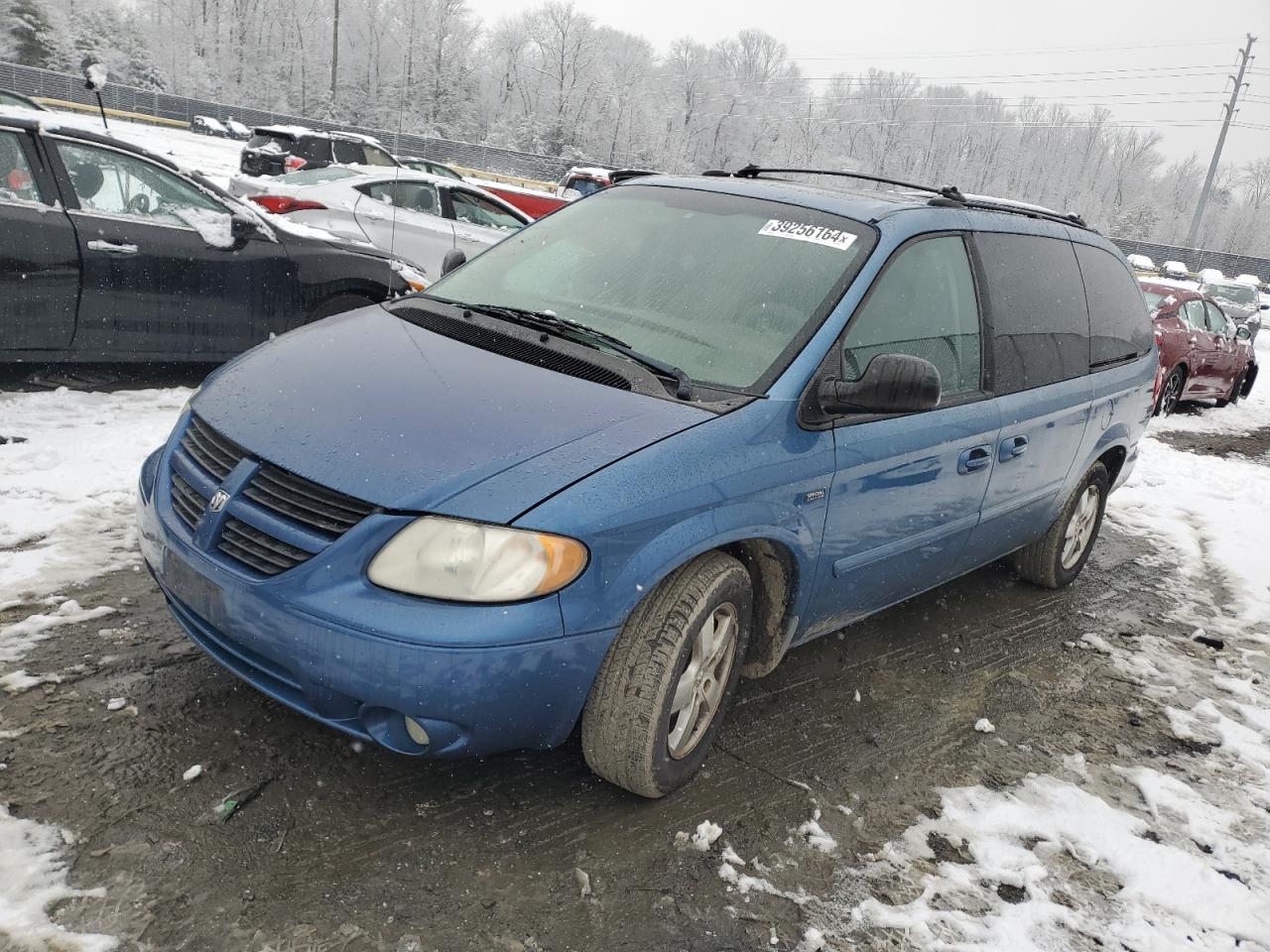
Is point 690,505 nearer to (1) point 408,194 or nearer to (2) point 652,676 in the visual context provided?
(2) point 652,676


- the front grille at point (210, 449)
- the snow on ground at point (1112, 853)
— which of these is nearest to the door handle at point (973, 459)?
the snow on ground at point (1112, 853)

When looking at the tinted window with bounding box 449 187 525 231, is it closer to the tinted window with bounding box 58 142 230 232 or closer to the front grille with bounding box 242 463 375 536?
the tinted window with bounding box 58 142 230 232

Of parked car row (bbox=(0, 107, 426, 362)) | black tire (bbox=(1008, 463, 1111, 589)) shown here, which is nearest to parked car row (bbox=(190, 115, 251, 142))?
parked car row (bbox=(0, 107, 426, 362))

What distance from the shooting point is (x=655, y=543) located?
2.54 metres

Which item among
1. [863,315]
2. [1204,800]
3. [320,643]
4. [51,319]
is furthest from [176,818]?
[51,319]

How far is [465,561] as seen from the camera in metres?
2.34

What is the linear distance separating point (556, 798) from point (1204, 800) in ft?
7.69

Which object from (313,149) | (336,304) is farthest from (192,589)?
(313,149)

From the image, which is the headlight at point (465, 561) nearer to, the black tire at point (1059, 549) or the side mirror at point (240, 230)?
the black tire at point (1059, 549)

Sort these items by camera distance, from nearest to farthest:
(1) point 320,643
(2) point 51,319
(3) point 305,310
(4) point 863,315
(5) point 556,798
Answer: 1. (1) point 320,643
2. (5) point 556,798
3. (4) point 863,315
4. (2) point 51,319
5. (3) point 305,310

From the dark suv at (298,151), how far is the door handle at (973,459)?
1153cm

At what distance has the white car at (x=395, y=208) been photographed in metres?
10.2

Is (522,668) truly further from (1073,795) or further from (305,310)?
(305,310)

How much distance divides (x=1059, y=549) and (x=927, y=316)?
7.15 feet
